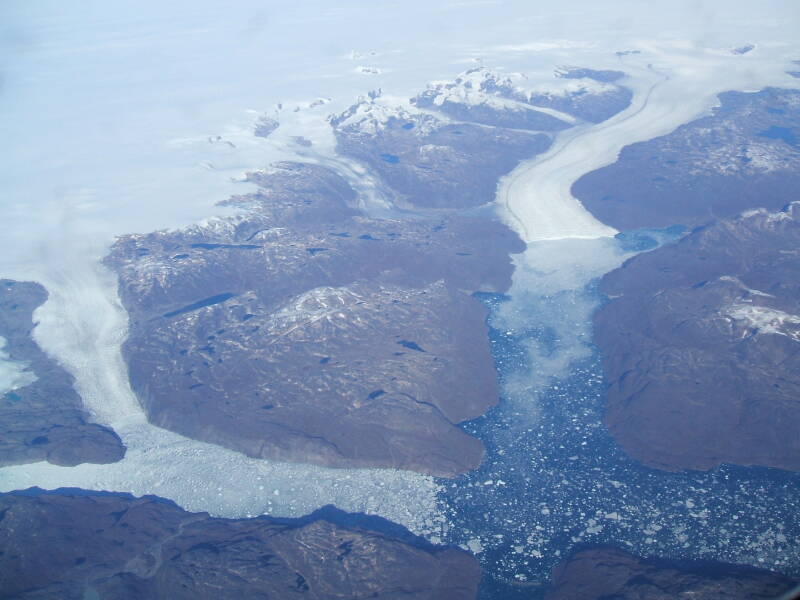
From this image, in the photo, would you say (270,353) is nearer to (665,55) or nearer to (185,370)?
(185,370)

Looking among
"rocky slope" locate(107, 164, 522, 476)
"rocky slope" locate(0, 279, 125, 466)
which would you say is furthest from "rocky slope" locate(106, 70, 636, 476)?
"rocky slope" locate(0, 279, 125, 466)

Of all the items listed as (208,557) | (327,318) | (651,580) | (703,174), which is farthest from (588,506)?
(703,174)

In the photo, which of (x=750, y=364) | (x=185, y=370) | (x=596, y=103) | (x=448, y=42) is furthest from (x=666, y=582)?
(x=448, y=42)

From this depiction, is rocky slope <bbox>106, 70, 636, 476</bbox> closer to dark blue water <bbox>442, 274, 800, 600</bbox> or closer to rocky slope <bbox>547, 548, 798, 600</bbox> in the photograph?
dark blue water <bbox>442, 274, 800, 600</bbox>

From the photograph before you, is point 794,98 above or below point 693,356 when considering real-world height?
above

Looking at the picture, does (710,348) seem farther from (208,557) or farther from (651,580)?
(208,557)

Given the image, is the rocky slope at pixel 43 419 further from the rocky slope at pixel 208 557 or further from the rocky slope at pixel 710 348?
the rocky slope at pixel 710 348
